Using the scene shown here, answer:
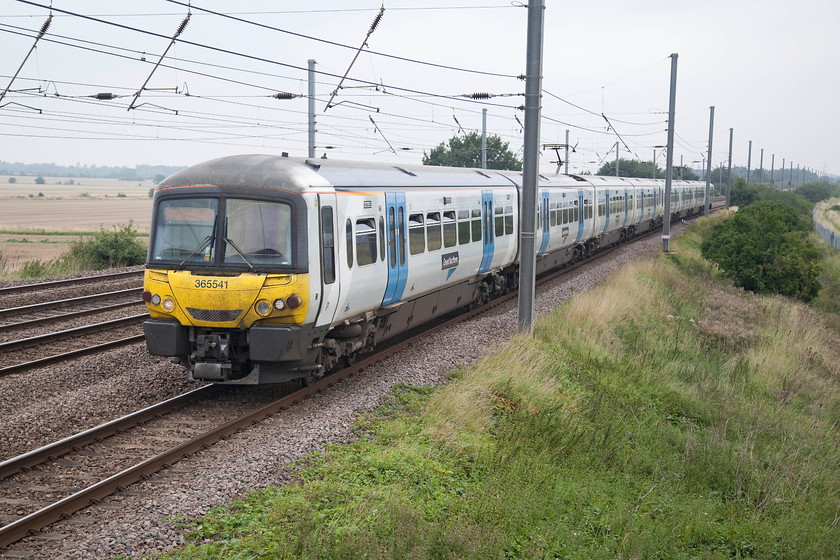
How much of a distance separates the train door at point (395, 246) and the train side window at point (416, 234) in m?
0.25

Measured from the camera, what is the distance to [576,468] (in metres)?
9.02

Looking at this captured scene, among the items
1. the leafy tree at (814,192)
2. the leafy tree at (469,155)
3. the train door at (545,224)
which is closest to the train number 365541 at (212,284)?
the train door at (545,224)

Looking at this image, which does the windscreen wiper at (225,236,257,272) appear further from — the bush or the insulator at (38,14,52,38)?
the bush

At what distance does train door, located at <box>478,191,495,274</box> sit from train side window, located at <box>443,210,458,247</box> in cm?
194

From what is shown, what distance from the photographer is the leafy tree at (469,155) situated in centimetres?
5675

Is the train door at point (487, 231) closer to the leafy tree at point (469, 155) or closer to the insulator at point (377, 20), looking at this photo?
the insulator at point (377, 20)

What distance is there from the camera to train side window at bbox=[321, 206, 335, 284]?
10.1 metres

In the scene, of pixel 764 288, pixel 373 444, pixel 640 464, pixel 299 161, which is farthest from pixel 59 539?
pixel 764 288

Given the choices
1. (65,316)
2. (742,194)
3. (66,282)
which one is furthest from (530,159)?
(742,194)

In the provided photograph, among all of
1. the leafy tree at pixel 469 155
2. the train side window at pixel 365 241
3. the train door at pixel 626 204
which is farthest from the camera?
the leafy tree at pixel 469 155

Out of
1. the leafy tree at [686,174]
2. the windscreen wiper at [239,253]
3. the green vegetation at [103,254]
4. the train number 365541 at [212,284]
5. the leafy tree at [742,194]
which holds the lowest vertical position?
the green vegetation at [103,254]

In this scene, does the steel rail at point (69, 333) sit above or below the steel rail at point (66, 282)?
below

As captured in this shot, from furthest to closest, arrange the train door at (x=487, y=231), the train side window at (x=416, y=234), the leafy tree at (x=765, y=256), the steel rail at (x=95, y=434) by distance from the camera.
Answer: the leafy tree at (x=765, y=256), the train door at (x=487, y=231), the train side window at (x=416, y=234), the steel rail at (x=95, y=434)

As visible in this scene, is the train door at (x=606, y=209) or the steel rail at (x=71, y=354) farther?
the train door at (x=606, y=209)
